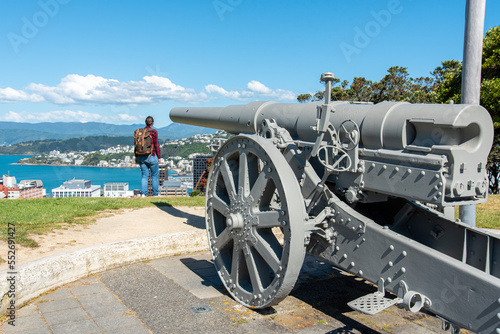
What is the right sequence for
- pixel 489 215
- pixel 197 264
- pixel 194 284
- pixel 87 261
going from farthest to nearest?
pixel 489 215, pixel 197 264, pixel 87 261, pixel 194 284

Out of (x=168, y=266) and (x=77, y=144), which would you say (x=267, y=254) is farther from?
(x=77, y=144)

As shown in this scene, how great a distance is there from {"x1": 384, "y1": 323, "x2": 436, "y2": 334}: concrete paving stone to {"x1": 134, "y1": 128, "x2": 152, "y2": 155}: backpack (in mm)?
8675

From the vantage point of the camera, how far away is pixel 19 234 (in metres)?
6.66

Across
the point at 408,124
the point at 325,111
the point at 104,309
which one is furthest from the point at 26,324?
the point at 408,124

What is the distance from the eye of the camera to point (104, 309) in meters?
4.72

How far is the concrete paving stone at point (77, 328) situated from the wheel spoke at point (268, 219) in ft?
6.24

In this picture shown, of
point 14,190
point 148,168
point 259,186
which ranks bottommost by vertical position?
point 14,190

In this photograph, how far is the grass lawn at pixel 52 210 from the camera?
7.14m

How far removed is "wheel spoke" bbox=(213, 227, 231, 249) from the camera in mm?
5166

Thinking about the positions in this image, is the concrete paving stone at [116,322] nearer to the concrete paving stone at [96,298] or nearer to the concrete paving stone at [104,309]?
the concrete paving stone at [104,309]

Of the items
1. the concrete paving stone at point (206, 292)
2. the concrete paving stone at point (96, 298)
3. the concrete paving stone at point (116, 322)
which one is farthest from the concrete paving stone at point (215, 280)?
the concrete paving stone at point (116, 322)

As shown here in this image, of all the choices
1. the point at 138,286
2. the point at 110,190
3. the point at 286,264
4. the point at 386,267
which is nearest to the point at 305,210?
the point at 286,264

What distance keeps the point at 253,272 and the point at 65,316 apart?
1992mm

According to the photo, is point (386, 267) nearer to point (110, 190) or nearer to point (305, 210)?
point (305, 210)
